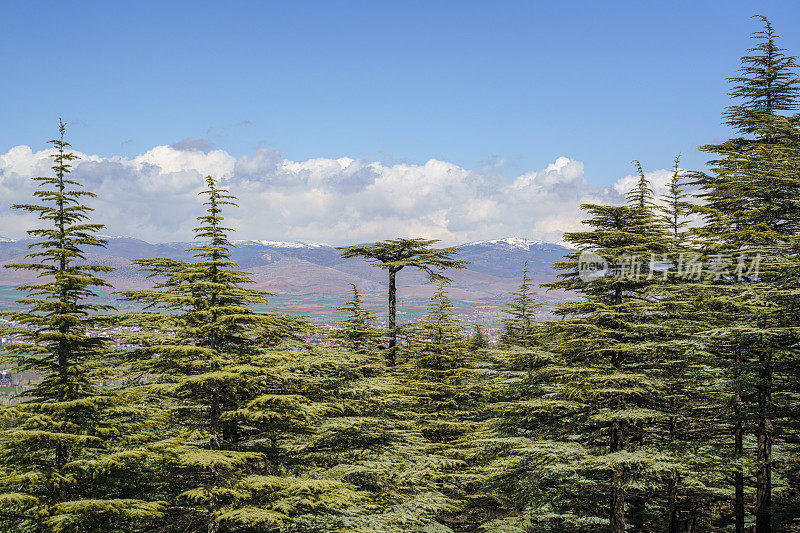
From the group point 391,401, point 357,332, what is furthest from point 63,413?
point 357,332

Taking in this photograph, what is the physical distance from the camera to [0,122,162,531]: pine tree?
10094mm

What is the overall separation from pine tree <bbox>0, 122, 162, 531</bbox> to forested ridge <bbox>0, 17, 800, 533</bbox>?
63 millimetres

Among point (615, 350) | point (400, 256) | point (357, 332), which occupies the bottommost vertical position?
point (357, 332)

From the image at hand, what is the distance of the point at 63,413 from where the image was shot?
36.3 feet

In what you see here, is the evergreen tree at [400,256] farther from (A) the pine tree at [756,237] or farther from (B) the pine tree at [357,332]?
(A) the pine tree at [756,237]

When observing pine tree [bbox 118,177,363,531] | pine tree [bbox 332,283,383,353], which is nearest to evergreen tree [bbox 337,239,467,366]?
pine tree [bbox 332,283,383,353]

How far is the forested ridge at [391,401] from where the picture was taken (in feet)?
36.5

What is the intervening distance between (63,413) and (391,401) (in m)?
9.79

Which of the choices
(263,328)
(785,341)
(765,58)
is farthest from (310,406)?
(765,58)

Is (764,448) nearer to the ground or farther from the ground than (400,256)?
nearer to the ground

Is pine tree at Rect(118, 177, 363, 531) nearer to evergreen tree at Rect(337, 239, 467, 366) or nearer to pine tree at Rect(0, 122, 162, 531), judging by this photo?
pine tree at Rect(0, 122, 162, 531)

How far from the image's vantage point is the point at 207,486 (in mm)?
11711

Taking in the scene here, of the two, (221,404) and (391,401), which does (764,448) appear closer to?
(391,401)

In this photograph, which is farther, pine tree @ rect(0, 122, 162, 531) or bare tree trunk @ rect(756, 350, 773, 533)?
bare tree trunk @ rect(756, 350, 773, 533)
